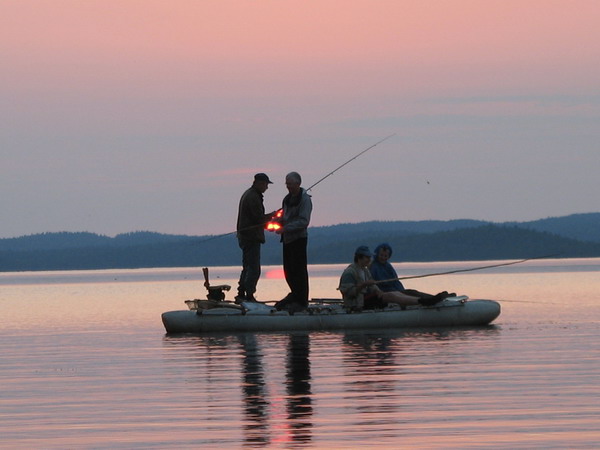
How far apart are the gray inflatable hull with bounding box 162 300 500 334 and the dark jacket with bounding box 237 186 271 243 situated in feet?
4.04

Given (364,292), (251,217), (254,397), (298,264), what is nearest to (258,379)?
(254,397)

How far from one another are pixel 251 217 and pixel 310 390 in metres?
9.82

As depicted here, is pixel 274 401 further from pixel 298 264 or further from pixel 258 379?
pixel 298 264

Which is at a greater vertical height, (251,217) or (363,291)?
(251,217)

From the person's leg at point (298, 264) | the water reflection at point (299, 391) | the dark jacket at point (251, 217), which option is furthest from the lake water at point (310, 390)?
the dark jacket at point (251, 217)

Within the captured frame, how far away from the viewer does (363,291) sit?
21.6 metres

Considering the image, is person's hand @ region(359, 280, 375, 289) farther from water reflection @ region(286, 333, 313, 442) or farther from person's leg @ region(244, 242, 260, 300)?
water reflection @ region(286, 333, 313, 442)

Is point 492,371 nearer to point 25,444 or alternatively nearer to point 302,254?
point 25,444

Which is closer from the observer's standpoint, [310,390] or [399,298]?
[310,390]

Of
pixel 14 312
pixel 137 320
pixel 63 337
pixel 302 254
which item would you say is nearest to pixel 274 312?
pixel 302 254

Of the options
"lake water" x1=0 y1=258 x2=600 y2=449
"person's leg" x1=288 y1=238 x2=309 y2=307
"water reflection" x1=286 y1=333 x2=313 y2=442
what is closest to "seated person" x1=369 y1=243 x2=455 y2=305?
"lake water" x1=0 y1=258 x2=600 y2=449

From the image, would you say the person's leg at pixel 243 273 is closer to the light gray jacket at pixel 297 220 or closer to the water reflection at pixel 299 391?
the light gray jacket at pixel 297 220

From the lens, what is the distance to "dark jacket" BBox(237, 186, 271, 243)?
22281 mm

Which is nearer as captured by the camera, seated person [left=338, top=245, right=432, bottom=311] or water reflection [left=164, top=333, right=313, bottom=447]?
water reflection [left=164, top=333, right=313, bottom=447]
